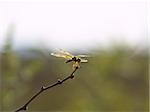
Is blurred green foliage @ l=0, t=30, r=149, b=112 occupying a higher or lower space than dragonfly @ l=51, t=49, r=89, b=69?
lower

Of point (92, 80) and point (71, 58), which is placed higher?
point (71, 58)

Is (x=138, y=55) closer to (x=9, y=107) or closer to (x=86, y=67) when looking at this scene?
(x=86, y=67)

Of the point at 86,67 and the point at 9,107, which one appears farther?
the point at 86,67

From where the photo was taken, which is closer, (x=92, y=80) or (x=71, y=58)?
(x=71, y=58)

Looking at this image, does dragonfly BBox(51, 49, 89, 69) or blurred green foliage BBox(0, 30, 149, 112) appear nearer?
dragonfly BBox(51, 49, 89, 69)

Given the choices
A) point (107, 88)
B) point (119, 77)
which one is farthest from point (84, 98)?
point (119, 77)

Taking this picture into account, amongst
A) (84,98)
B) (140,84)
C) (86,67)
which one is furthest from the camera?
(140,84)

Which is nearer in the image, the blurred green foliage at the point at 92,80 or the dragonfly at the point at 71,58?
the dragonfly at the point at 71,58

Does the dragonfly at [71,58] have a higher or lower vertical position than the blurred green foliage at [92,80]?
higher
